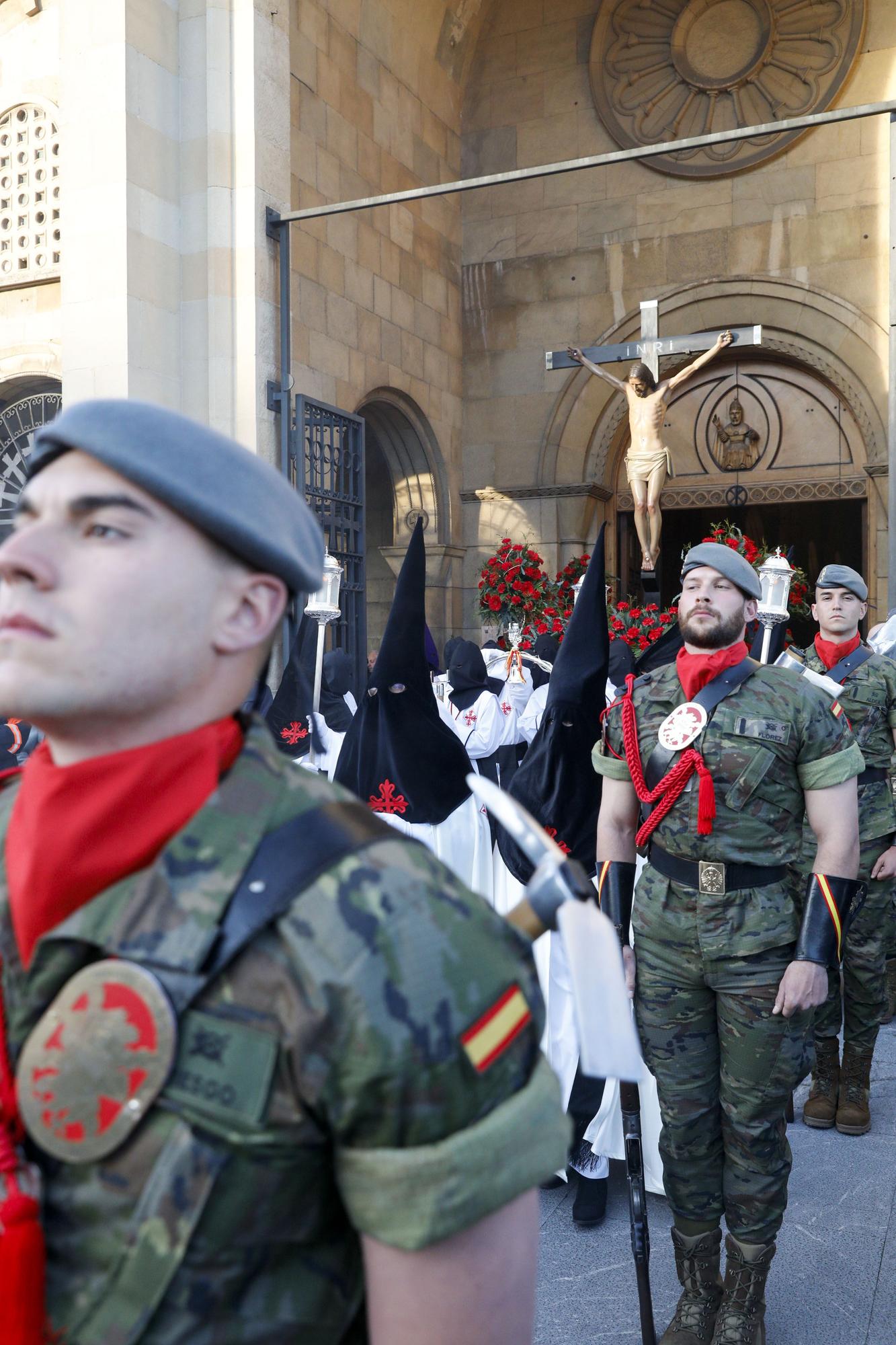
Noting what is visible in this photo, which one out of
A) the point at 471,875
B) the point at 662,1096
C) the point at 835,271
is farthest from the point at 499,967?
the point at 835,271

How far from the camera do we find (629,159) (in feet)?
28.5

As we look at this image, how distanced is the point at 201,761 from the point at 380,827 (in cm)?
17

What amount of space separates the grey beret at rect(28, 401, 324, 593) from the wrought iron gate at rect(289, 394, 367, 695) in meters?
8.31

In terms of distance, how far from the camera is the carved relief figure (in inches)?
522

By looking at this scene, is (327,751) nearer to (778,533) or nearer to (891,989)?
(891,989)

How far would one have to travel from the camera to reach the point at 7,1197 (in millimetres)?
908

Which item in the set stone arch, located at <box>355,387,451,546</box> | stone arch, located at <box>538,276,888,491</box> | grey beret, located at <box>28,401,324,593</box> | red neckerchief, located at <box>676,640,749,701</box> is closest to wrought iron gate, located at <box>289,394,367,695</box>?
stone arch, located at <box>355,387,451,546</box>

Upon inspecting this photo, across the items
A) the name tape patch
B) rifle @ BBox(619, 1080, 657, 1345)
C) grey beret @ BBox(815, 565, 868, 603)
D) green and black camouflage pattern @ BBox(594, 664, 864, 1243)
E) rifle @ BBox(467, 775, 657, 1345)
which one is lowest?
rifle @ BBox(619, 1080, 657, 1345)

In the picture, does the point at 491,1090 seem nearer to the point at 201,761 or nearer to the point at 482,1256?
the point at 482,1256

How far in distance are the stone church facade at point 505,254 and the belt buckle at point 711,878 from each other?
6.94 meters

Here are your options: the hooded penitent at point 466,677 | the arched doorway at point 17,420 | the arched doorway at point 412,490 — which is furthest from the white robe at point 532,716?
the arched doorway at point 412,490

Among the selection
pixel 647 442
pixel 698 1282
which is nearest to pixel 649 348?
pixel 647 442

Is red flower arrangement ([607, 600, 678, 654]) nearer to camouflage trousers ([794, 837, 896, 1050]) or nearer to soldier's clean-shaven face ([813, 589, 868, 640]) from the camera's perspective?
soldier's clean-shaven face ([813, 589, 868, 640])

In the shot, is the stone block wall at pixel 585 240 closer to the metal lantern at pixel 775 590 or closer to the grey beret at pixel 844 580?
the grey beret at pixel 844 580
